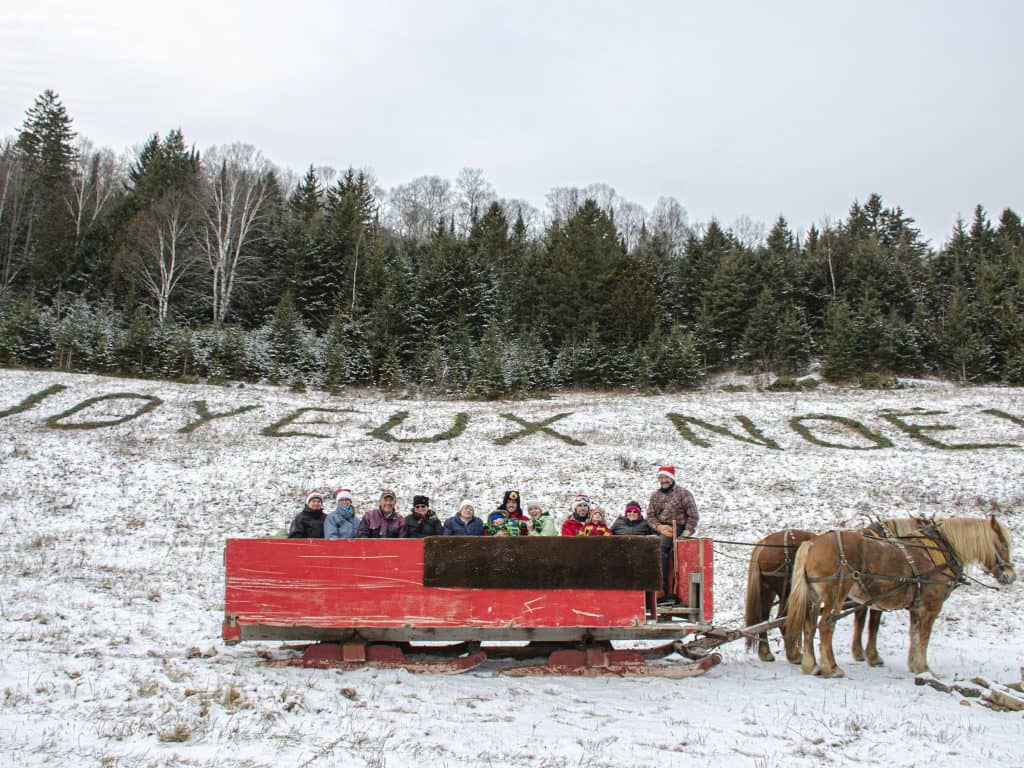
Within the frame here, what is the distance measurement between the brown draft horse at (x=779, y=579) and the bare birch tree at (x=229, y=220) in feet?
137

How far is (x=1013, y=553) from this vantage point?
15234 millimetres

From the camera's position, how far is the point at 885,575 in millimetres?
8891

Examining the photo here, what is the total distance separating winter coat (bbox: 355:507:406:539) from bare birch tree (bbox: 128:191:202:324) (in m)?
41.9

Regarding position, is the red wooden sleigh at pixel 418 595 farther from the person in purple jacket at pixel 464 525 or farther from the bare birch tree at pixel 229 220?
the bare birch tree at pixel 229 220

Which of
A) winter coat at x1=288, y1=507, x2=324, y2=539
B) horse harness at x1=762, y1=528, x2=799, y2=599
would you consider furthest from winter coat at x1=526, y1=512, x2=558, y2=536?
horse harness at x1=762, y1=528, x2=799, y2=599

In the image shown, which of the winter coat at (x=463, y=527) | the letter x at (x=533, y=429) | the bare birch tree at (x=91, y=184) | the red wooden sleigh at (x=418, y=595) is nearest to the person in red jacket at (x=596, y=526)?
the winter coat at (x=463, y=527)

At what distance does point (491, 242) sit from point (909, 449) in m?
40.6

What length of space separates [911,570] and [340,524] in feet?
23.8

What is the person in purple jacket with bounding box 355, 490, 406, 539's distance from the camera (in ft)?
31.2

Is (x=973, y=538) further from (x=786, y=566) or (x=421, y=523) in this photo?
(x=421, y=523)

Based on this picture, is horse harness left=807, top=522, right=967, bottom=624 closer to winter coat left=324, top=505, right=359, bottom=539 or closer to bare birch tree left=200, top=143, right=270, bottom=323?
winter coat left=324, top=505, right=359, bottom=539

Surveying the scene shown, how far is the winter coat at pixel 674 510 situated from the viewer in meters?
10.2

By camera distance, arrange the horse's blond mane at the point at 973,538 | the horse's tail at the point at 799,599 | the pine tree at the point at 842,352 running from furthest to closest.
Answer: the pine tree at the point at 842,352
the horse's blond mane at the point at 973,538
the horse's tail at the point at 799,599

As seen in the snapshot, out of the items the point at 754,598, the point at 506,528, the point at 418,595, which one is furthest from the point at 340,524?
the point at 754,598
